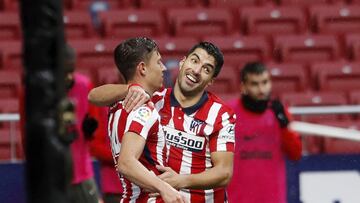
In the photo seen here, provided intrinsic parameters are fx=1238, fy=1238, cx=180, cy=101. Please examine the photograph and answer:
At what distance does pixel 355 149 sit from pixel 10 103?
10.8ft

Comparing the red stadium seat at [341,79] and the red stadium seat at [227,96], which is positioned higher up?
the red stadium seat at [341,79]

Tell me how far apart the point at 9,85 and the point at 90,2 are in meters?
2.20

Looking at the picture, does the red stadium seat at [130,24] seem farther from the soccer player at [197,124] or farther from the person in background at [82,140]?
the soccer player at [197,124]

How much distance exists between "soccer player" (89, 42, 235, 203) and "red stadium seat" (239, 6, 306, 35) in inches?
241

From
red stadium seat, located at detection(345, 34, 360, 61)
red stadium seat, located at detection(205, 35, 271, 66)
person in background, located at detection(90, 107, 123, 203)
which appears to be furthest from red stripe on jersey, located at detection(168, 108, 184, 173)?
red stadium seat, located at detection(345, 34, 360, 61)

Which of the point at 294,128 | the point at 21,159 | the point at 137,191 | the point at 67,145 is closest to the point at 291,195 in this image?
the point at 294,128

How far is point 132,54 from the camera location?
7.05m

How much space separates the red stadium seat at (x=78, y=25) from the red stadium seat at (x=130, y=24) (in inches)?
6.7

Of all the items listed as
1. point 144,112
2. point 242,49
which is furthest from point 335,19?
point 144,112

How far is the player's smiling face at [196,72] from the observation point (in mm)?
7387

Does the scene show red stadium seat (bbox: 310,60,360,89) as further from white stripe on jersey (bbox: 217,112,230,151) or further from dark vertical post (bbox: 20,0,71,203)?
dark vertical post (bbox: 20,0,71,203)

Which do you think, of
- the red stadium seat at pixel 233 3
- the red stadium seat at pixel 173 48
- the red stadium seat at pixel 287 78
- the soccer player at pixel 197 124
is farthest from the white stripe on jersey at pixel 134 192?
the red stadium seat at pixel 233 3

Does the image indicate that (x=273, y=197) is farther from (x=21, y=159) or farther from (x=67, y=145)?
(x=67, y=145)

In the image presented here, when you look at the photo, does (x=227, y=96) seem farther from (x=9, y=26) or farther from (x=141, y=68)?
(x=141, y=68)
